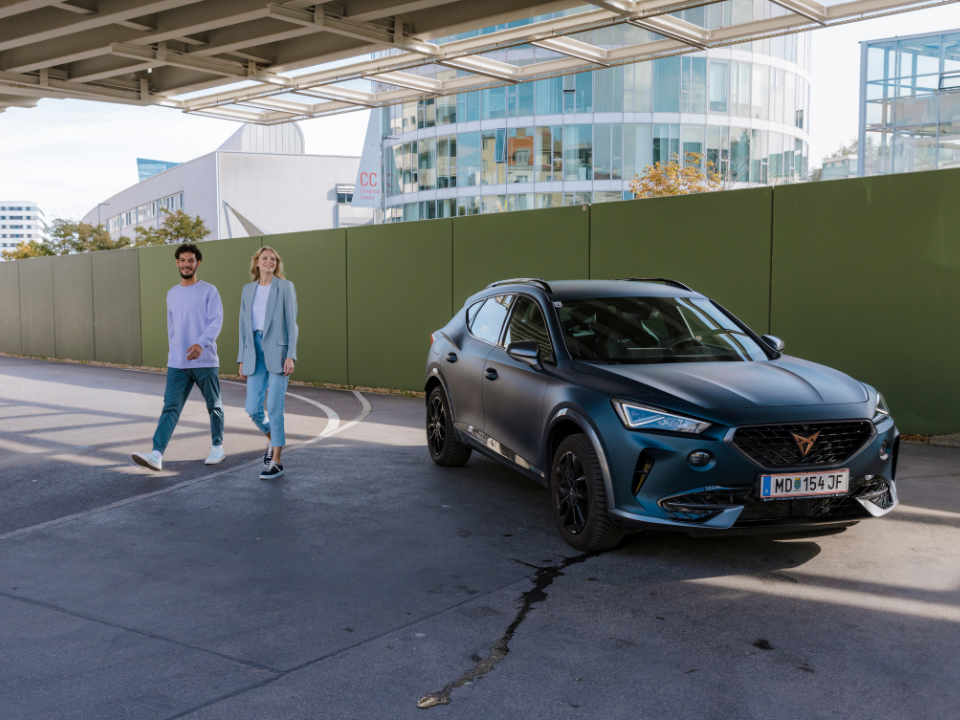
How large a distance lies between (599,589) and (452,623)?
35.9 inches

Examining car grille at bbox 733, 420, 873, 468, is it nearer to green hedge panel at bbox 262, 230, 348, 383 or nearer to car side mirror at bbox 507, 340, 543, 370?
car side mirror at bbox 507, 340, 543, 370

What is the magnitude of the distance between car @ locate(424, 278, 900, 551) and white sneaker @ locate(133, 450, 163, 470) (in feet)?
10.5

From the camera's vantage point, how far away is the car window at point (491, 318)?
23.6ft

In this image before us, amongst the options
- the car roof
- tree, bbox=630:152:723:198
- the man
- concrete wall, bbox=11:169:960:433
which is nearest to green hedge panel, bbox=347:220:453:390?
concrete wall, bbox=11:169:960:433

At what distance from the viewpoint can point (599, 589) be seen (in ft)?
16.1

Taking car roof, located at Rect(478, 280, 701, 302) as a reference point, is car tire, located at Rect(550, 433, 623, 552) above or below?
below

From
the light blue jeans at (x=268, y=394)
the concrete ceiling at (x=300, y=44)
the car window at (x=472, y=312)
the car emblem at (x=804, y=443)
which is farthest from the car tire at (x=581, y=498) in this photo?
the concrete ceiling at (x=300, y=44)

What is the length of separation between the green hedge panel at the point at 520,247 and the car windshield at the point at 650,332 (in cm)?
559

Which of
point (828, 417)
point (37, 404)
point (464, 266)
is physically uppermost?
point (464, 266)

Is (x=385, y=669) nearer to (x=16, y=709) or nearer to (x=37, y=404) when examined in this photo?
(x=16, y=709)

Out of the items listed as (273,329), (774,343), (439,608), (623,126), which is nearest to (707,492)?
(439,608)

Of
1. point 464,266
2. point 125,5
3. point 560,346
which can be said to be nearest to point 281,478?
point 560,346

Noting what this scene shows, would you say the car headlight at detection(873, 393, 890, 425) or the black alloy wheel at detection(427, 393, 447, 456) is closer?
the car headlight at detection(873, 393, 890, 425)

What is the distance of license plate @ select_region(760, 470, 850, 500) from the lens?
16.3ft
